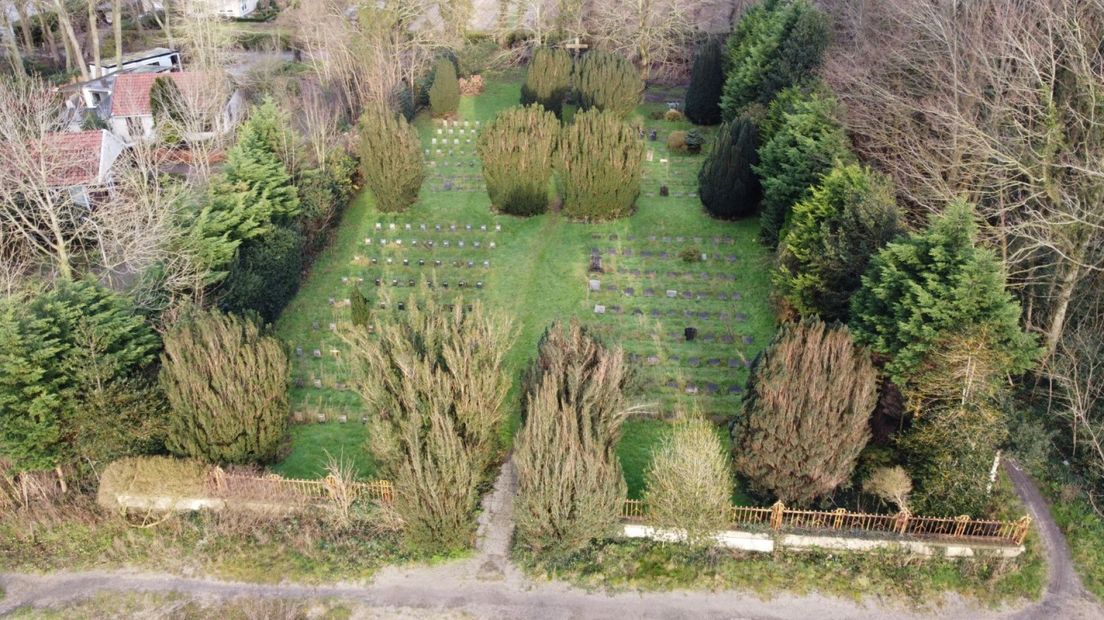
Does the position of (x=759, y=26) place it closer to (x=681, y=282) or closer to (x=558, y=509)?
(x=681, y=282)

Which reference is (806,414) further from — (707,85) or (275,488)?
(707,85)

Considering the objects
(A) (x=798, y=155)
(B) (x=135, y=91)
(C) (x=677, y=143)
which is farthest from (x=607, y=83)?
(B) (x=135, y=91)

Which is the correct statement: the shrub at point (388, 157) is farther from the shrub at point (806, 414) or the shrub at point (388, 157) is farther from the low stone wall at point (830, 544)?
the low stone wall at point (830, 544)

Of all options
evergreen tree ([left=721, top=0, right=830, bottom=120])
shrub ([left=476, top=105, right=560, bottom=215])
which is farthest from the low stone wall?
evergreen tree ([left=721, top=0, right=830, bottom=120])

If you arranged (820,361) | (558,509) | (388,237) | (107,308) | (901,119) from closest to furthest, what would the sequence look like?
(558,509) < (820,361) < (107,308) < (901,119) < (388,237)

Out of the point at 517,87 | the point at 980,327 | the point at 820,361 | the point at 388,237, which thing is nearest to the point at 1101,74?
the point at 980,327

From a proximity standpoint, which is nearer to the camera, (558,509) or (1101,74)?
(558,509)
